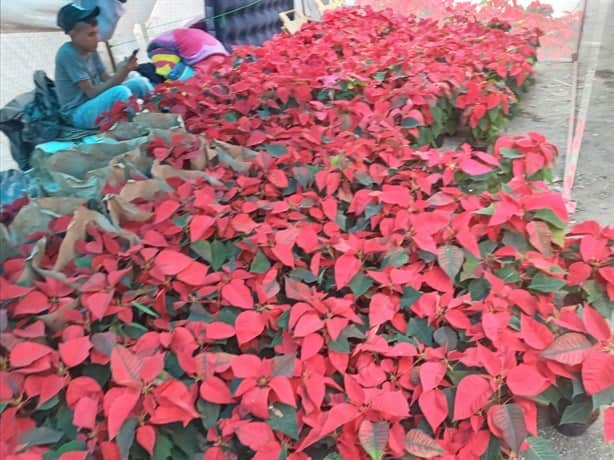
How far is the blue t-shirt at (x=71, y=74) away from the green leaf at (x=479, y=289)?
1.87 metres

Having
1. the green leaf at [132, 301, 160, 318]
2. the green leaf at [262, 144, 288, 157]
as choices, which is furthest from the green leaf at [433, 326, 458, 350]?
the green leaf at [262, 144, 288, 157]

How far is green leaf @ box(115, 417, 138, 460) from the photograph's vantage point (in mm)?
884

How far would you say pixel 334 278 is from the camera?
1305mm

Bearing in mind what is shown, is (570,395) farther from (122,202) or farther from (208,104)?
(208,104)

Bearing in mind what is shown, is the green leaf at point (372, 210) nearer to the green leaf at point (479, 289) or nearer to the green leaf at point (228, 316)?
the green leaf at point (479, 289)

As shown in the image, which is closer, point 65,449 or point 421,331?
point 65,449

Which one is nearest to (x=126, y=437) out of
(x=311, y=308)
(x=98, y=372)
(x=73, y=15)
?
(x=98, y=372)

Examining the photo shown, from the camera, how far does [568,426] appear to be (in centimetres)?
119

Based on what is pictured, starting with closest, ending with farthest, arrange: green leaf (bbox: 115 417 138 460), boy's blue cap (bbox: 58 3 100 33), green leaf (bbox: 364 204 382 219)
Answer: green leaf (bbox: 115 417 138 460)
green leaf (bbox: 364 204 382 219)
boy's blue cap (bbox: 58 3 100 33)

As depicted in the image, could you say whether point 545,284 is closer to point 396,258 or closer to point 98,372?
point 396,258

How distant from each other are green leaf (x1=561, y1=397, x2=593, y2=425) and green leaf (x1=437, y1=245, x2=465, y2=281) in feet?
1.12

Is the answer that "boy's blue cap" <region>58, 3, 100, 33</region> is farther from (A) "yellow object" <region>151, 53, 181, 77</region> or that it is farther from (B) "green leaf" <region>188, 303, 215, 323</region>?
(B) "green leaf" <region>188, 303, 215, 323</region>

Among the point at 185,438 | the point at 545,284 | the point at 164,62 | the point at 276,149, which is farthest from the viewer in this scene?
the point at 164,62

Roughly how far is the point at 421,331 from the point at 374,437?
288 mm
